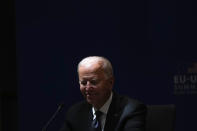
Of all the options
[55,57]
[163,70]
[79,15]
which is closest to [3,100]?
[55,57]

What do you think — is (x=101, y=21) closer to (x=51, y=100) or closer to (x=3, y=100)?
(x=51, y=100)

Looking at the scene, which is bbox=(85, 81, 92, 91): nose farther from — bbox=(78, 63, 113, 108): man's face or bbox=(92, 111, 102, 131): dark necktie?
bbox=(92, 111, 102, 131): dark necktie

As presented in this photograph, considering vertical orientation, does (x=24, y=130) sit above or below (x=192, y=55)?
below

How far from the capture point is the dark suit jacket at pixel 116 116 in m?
2.47

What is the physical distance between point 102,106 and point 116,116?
13 centimetres

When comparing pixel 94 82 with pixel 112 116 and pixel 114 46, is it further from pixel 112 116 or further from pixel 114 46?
pixel 114 46

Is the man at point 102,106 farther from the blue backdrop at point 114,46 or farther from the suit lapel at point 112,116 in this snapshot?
the blue backdrop at point 114,46

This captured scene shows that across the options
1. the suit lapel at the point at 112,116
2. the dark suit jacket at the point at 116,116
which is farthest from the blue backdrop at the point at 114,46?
the suit lapel at the point at 112,116

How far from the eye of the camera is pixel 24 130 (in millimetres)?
4027

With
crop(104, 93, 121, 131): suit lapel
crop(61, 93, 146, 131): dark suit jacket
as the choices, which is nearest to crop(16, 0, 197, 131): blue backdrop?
crop(61, 93, 146, 131): dark suit jacket

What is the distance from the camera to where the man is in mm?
2482

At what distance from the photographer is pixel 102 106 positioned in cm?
262

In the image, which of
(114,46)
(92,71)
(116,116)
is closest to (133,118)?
(116,116)

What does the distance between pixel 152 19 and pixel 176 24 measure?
229 millimetres
